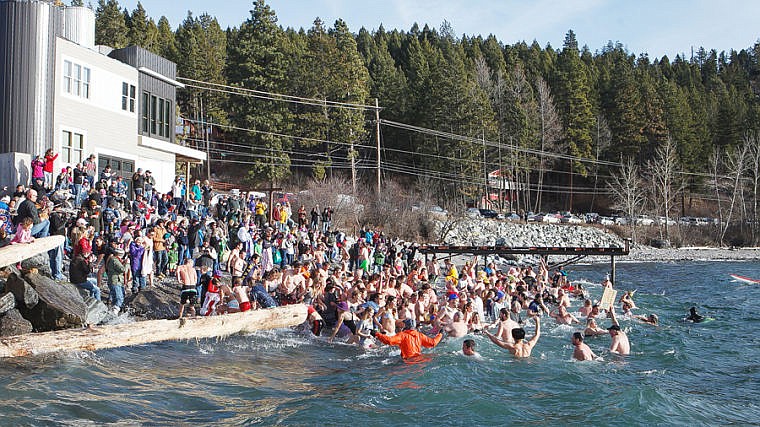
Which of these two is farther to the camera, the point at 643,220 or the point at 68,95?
the point at 643,220

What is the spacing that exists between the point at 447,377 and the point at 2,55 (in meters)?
19.0

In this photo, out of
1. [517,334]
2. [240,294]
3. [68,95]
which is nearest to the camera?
[517,334]

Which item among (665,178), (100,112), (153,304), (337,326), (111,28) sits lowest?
(337,326)

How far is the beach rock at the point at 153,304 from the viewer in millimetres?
16344

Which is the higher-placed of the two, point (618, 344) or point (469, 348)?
point (469, 348)

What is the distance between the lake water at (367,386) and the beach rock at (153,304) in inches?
91.4

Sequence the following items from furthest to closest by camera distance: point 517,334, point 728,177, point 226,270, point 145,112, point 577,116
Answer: point 577,116 < point 728,177 < point 145,112 < point 226,270 < point 517,334

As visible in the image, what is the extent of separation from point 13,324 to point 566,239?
4862cm

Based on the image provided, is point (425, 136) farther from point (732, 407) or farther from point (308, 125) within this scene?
point (732, 407)

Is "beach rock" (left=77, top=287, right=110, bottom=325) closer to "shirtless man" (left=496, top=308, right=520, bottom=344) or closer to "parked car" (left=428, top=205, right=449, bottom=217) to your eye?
"shirtless man" (left=496, top=308, right=520, bottom=344)

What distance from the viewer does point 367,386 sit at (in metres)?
12.5

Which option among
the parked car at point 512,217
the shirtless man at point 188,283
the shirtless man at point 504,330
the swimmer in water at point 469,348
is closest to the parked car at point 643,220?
the parked car at point 512,217

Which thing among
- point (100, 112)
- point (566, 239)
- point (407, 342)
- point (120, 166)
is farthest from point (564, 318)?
point (566, 239)

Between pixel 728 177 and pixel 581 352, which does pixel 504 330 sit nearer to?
pixel 581 352
